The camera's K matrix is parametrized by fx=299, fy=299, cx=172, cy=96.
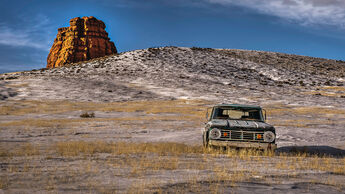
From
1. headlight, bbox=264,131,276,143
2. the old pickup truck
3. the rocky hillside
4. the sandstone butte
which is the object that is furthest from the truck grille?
the sandstone butte

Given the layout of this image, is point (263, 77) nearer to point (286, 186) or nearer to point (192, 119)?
point (192, 119)

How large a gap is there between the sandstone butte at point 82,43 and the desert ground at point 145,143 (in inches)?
1814

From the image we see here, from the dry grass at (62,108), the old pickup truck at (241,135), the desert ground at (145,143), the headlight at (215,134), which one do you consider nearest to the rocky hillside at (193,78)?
the desert ground at (145,143)

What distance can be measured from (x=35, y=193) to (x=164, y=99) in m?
31.4

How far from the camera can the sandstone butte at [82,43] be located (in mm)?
93725

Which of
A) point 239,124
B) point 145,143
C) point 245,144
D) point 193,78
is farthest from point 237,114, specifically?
point 193,78

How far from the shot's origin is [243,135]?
9.45 metres

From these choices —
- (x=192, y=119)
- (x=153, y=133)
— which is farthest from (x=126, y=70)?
(x=153, y=133)

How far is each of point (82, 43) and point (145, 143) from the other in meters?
88.3

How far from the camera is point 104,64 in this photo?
5891 centimetres

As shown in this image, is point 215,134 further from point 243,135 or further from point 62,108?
point 62,108

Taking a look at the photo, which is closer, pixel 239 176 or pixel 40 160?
pixel 239 176

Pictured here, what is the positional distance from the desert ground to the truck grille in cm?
58

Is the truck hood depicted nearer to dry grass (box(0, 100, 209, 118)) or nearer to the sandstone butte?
dry grass (box(0, 100, 209, 118))
